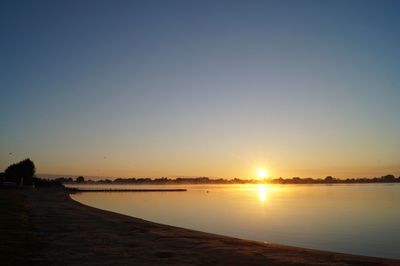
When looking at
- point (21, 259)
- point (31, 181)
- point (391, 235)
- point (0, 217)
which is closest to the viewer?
point (21, 259)

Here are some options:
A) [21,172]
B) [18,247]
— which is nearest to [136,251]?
[18,247]

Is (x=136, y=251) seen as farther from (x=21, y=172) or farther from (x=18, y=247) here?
(x=21, y=172)

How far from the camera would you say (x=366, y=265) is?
637 inches

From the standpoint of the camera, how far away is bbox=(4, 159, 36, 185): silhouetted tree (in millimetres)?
129500

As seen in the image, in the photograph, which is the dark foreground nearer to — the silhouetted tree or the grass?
the grass

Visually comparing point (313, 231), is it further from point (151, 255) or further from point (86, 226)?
point (151, 255)

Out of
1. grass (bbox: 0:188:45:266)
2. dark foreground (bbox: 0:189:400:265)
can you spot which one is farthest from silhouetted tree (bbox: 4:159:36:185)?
dark foreground (bbox: 0:189:400:265)

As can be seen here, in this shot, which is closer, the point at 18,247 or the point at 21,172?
the point at 18,247

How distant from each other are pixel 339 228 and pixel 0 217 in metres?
29.1

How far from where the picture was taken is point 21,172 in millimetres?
129750

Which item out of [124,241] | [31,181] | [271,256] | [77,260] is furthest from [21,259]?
[31,181]

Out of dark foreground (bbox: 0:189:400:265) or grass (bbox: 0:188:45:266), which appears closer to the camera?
grass (bbox: 0:188:45:266)

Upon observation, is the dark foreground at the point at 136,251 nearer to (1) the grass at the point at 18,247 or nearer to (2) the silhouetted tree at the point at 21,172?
(1) the grass at the point at 18,247

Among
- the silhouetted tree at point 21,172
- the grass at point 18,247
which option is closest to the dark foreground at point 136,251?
the grass at point 18,247
